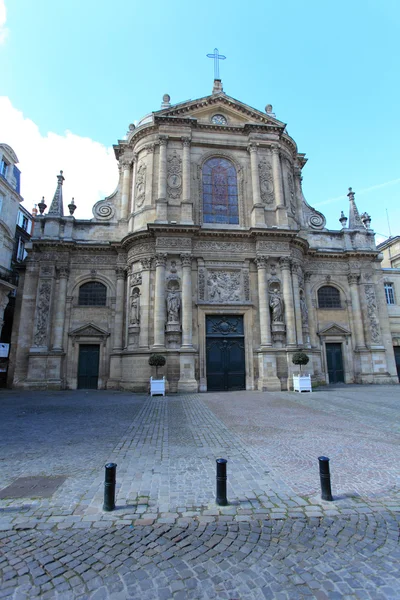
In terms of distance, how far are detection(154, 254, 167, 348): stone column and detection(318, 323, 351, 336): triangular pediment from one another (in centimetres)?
1144

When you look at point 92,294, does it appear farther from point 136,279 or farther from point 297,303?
point 297,303

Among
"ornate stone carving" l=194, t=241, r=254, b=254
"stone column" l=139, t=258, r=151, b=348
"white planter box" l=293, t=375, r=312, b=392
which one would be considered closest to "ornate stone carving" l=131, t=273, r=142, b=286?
"stone column" l=139, t=258, r=151, b=348

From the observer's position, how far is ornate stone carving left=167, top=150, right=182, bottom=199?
21.5 metres

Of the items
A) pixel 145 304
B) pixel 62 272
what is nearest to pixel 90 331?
pixel 62 272

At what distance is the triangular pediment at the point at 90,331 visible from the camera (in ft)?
69.9

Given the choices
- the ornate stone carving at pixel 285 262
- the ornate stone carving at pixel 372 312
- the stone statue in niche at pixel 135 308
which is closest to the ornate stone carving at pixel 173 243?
the stone statue in niche at pixel 135 308

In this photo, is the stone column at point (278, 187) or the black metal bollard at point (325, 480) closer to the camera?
the black metal bollard at point (325, 480)

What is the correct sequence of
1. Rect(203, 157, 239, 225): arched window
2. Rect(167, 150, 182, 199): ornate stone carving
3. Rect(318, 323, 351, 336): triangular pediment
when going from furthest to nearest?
Rect(318, 323, 351, 336): triangular pediment → Rect(203, 157, 239, 225): arched window → Rect(167, 150, 182, 199): ornate stone carving

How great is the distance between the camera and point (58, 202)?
22.9 metres

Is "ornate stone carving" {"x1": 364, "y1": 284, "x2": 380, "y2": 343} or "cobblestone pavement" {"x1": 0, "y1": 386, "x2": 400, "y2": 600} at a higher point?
"ornate stone carving" {"x1": 364, "y1": 284, "x2": 380, "y2": 343}

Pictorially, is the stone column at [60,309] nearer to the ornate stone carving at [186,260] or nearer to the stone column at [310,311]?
the ornate stone carving at [186,260]

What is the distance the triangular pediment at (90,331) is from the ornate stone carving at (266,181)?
45.2 ft

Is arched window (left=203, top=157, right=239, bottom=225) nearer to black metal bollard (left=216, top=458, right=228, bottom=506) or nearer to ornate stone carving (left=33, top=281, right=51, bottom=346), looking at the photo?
ornate stone carving (left=33, top=281, right=51, bottom=346)

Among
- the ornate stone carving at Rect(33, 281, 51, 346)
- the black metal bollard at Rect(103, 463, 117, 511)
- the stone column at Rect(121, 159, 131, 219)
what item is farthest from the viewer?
the stone column at Rect(121, 159, 131, 219)
